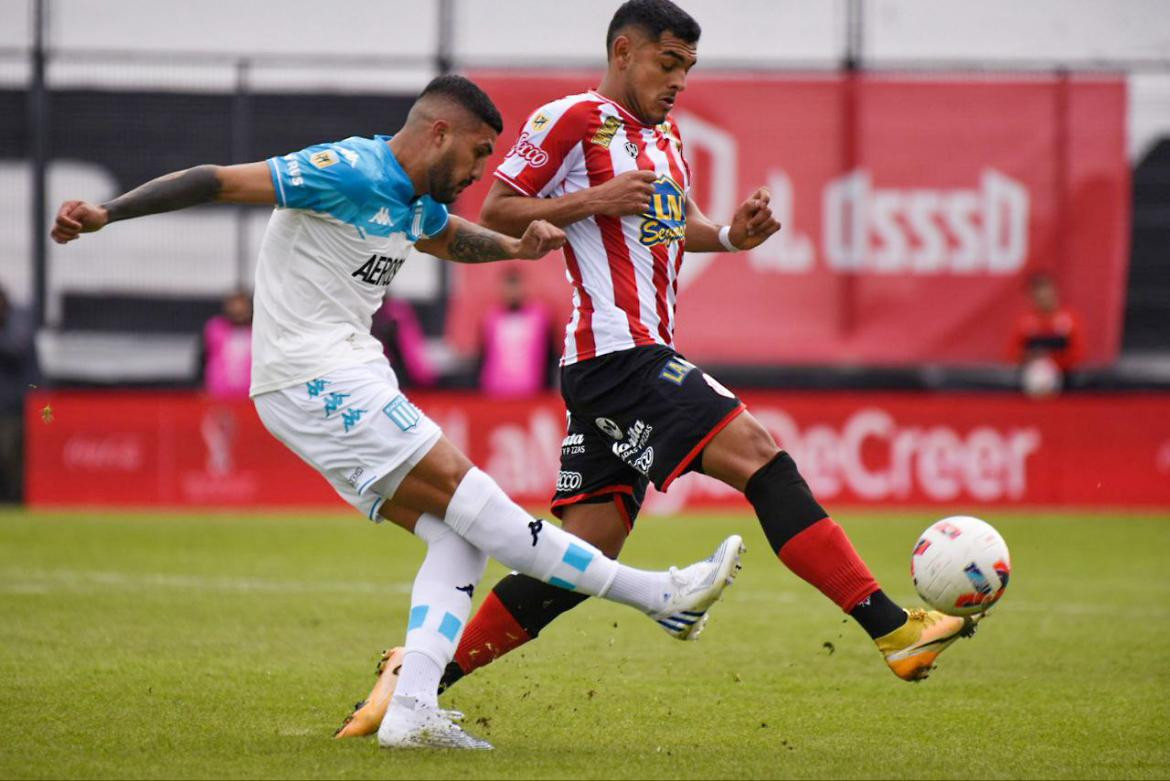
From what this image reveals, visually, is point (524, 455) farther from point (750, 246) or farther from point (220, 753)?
point (220, 753)

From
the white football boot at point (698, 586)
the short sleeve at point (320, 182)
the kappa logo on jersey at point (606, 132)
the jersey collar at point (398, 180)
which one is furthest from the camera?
the kappa logo on jersey at point (606, 132)

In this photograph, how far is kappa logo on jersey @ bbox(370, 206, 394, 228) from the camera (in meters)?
5.33

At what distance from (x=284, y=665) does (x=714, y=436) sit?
99.0 inches

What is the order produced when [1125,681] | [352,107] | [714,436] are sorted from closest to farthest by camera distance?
[714,436] < [1125,681] < [352,107]

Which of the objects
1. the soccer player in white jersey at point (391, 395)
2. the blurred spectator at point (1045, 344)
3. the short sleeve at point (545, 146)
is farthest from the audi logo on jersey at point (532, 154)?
the blurred spectator at point (1045, 344)

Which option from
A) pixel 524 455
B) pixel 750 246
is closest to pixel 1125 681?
pixel 750 246

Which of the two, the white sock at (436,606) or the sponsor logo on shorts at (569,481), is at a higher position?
the sponsor logo on shorts at (569,481)

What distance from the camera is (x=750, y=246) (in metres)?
6.34

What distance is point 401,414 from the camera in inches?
206

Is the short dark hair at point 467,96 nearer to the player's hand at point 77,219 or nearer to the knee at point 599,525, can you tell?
the player's hand at point 77,219

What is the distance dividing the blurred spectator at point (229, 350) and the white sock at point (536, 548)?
422 inches

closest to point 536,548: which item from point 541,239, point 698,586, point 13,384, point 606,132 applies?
point 698,586

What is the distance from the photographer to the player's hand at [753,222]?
20.1ft

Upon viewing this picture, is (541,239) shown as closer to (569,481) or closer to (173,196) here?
(569,481)
